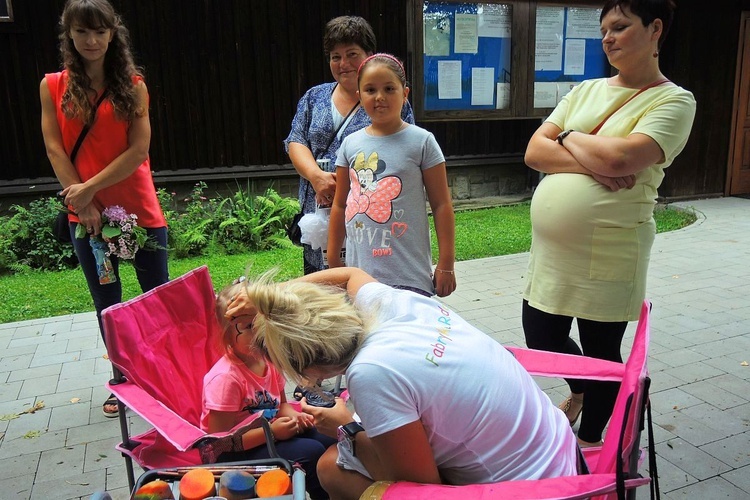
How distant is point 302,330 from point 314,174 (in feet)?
4.68

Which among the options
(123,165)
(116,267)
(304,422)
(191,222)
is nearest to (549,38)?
(191,222)

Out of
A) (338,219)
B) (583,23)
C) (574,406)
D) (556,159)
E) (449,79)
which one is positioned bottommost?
(574,406)

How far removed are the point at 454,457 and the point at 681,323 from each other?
3342 mm

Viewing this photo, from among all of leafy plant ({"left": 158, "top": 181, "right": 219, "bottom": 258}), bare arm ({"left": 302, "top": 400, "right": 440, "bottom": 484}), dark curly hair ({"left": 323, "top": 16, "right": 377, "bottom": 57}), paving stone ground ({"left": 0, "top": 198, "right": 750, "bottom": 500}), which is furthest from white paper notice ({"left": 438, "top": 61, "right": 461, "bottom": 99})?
bare arm ({"left": 302, "top": 400, "right": 440, "bottom": 484})

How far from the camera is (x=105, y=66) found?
2.78 meters

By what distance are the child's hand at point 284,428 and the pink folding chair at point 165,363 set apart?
151 mm

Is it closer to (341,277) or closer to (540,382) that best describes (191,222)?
(540,382)

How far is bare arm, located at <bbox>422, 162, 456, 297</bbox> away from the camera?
8.31 ft

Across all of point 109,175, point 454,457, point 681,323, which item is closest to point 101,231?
point 109,175

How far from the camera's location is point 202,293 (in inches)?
96.7

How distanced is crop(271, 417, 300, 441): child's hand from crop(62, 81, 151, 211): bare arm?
1.43 m

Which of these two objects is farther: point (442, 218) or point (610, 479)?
point (442, 218)

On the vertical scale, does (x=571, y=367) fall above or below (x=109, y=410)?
above

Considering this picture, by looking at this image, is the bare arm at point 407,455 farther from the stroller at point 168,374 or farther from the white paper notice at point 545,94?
the white paper notice at point 545,94
